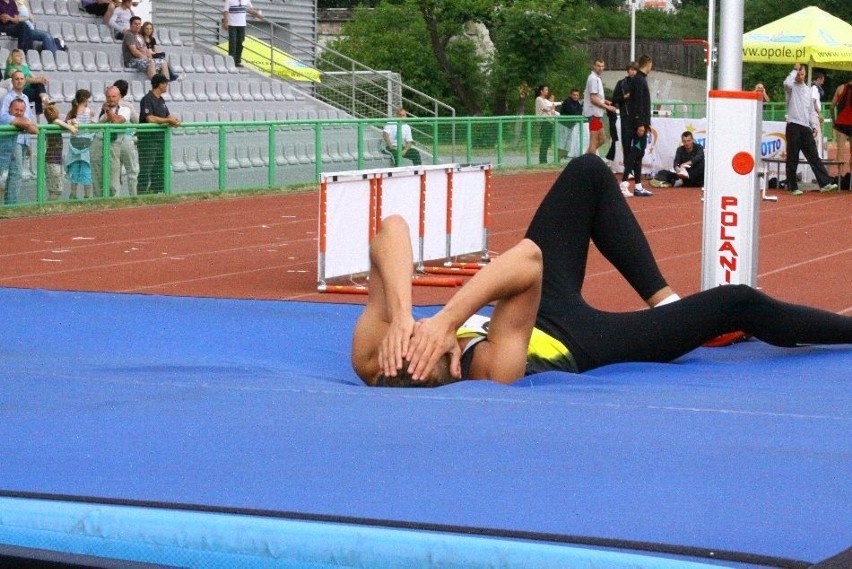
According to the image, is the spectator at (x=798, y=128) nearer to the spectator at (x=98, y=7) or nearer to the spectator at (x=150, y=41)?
the spectator at (x=150, y=41)

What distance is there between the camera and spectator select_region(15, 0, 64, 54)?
62.9ft

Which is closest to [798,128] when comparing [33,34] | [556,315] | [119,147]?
[119,147]

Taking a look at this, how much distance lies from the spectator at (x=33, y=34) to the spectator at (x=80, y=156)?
364cm

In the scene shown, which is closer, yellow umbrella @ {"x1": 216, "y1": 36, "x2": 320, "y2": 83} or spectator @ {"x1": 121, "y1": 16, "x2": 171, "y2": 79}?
spectator @ {"x1": 121, "y1": 16, "x2": 171, "y2": 79}

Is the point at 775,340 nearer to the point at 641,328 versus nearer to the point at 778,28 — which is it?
the point at 641,328

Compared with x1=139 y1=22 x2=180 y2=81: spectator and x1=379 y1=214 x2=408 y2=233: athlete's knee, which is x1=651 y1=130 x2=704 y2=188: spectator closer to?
x1=139 y1=22 x2=180 y2=81: spectator

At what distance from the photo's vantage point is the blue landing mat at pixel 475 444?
272 centimetres

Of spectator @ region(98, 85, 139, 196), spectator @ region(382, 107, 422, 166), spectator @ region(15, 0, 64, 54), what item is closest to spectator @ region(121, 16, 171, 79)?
spectator @ region(15, 0, 64, 54)

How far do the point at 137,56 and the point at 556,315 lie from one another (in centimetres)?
1695

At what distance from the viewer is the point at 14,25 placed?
752 inches

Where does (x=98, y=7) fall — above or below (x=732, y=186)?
above

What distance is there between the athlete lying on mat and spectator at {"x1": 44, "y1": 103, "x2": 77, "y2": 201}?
10646 millimetres

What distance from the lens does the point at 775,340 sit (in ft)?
16.8

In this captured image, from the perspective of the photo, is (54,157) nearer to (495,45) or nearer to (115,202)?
(115,202)
